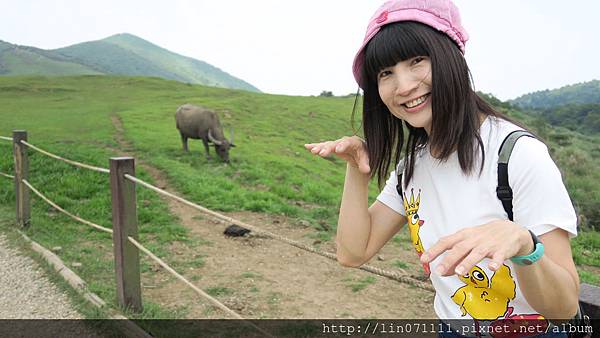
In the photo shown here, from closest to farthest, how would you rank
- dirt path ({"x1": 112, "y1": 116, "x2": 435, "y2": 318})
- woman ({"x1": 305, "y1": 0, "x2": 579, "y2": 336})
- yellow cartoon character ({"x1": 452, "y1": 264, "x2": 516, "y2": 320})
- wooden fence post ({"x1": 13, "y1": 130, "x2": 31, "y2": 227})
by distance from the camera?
woman ({"x1": 305, "y1": 0, "x2": 579, "y2": 336})
yellow cartoon character ({"x1": 452, "y1": 264, "x2": 516, "y2": 320})
dirt path ({"x1": 112, "y1": 116, "x2": 435, "y2": 318})
wooden fence post ({"x1": 13, "y1": 130, "x2": 31, "y2": 227})

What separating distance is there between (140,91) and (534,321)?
3683cm

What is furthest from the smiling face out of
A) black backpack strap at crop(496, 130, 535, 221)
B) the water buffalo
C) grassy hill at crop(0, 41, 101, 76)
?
grassy hill at crop(0, 41, 101, 76)

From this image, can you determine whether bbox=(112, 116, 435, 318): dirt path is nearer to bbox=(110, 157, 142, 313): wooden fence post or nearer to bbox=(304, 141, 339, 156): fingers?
bbox=(110, 157, 142, 313): wooden fence post

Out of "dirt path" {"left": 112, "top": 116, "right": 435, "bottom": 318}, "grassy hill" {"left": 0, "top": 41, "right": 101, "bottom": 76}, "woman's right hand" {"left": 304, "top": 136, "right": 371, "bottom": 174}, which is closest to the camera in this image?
"woman's right hand" {"left": 304, "top": 136, "right": 371, "bottom": 174}

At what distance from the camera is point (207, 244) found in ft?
19.3

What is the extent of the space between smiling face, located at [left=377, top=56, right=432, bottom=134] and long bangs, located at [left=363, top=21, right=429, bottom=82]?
0.02 metres

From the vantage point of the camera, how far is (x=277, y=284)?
4.83 meters

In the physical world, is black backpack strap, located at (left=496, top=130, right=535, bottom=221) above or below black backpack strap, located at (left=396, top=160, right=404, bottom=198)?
above

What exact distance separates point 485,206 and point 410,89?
0.38 meters

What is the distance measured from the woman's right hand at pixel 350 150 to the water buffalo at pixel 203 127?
36.8 feet

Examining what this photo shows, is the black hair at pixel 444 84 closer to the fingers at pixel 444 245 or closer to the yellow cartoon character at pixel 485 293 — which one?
the yellow cartoon character at pixel 485 293

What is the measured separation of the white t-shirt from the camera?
105cm

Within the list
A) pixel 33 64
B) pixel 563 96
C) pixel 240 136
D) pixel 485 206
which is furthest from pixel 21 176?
pixel 563 96

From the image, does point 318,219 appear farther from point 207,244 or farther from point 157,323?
point 157,323
